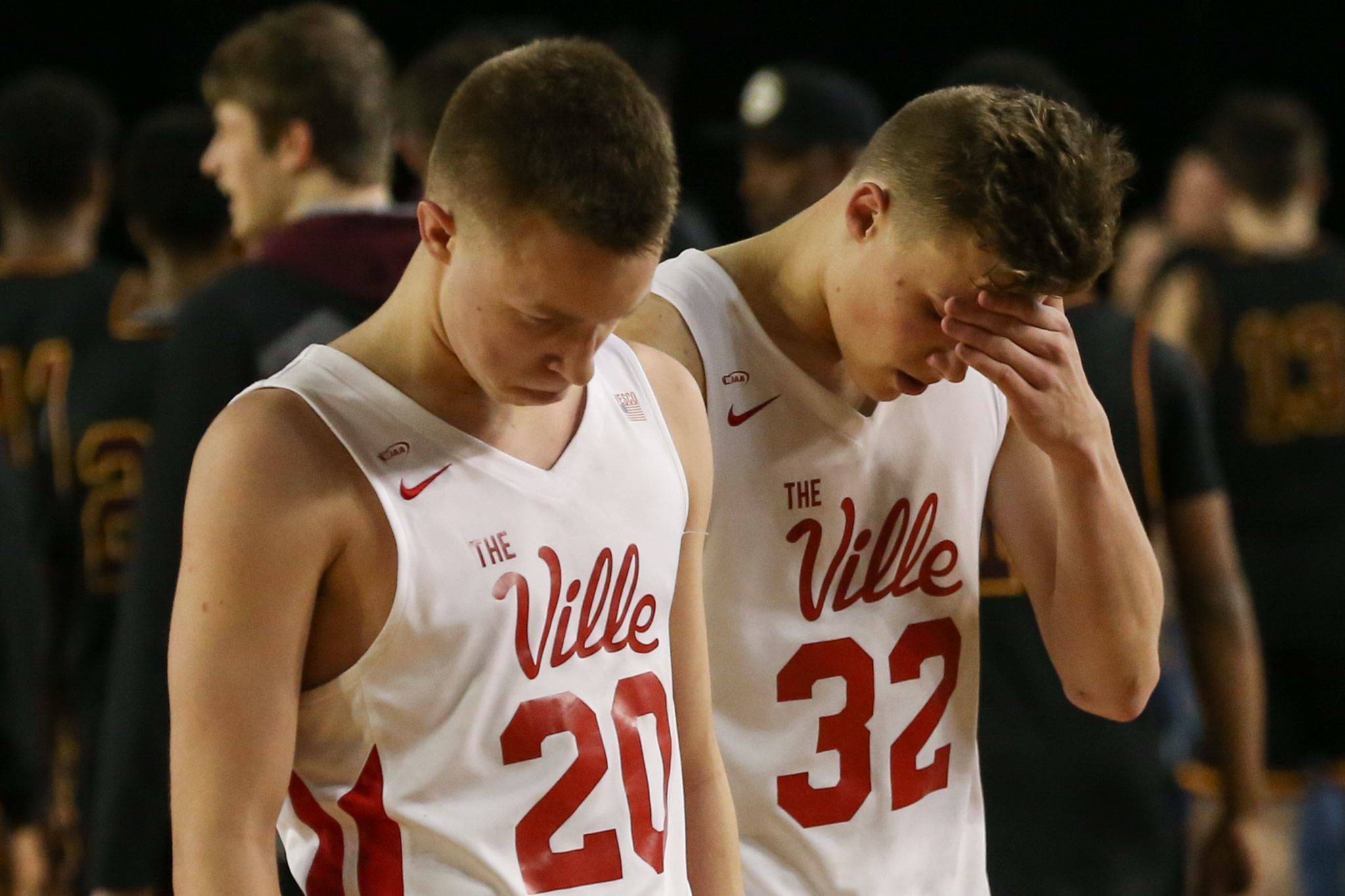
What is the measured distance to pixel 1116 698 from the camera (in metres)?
2.54

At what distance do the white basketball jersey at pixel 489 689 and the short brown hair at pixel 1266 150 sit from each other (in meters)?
4.70

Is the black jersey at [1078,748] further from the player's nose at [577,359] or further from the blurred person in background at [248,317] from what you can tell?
the player's nose at [577,359]

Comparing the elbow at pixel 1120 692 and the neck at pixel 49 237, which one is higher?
the neck at pixel 49 237

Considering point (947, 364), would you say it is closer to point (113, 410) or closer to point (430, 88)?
point (430, 88)

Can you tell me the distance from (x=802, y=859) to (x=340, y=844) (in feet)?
2.47

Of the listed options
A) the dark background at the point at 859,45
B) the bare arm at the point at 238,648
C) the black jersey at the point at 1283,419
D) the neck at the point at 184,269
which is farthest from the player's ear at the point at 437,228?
the dark background at the point at 859,45

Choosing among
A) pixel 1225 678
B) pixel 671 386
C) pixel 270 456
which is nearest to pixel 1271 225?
pixel 1225 678

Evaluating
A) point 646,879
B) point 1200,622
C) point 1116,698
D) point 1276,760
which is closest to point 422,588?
point 646,879

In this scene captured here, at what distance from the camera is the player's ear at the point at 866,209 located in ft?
7.49

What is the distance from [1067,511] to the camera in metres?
2.39

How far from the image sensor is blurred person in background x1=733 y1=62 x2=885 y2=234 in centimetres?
503

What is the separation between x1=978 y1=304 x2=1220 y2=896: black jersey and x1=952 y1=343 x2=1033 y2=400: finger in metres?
1.15

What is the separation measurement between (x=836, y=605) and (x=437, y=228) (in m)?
0.85

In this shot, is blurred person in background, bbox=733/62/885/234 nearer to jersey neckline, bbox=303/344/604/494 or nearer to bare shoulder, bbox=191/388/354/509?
jersey neckline, bbox=303/344/604/494
